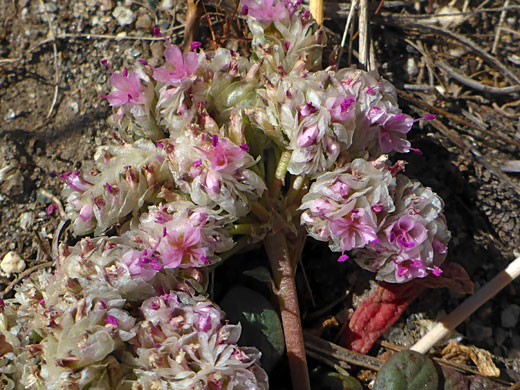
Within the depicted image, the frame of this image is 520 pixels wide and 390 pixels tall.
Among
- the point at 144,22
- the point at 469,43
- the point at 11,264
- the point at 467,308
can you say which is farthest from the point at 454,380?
the point at 144,22

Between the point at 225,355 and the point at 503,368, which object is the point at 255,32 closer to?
the point at 225,355

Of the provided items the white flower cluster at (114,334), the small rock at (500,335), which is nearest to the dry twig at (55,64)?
the white flower cluster at (114,334)

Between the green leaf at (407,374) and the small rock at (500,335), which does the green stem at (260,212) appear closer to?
the green leaf at (407,374)

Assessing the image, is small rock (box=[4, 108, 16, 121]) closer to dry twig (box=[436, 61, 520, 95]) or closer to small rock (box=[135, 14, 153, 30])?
small rock (box=[135, 14, 153, 30])

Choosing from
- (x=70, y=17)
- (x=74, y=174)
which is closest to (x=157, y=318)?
(x=74, y=174)

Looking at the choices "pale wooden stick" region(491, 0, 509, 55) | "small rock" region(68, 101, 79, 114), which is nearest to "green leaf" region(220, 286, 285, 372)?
"small rock" region(68, 101, 79, 114)
